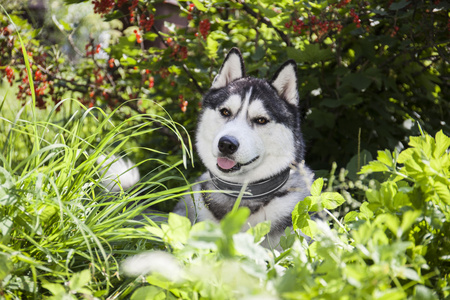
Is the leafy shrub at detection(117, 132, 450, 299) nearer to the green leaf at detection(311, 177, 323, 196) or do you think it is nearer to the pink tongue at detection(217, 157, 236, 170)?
the green leaf at detection(311, 177, 323, 196)

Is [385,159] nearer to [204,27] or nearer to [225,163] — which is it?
[225,163]

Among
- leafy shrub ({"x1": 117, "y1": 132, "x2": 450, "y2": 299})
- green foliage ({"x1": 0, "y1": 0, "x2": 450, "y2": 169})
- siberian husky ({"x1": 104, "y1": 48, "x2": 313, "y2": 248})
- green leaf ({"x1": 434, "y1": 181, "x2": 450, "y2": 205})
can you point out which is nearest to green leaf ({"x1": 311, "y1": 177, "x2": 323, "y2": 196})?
leafy shrub ({"x1": 117, "y1": 132, "x2": 450, "y2": 299})

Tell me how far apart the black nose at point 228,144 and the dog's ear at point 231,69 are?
1.59 ft

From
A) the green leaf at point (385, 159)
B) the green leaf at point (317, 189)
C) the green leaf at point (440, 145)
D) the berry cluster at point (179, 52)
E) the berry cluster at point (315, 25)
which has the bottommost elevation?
the green leaf at point (317, 189)

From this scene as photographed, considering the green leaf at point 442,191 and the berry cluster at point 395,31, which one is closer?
Result: the green leaf at point 442,191

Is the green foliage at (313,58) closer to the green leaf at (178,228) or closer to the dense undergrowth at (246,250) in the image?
the dense undergrowth at (246,250)

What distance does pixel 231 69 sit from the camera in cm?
204

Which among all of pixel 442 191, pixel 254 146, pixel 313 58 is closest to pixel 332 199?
pixel 442 191

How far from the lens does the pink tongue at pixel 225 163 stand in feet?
5.88

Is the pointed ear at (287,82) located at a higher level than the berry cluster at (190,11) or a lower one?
lower

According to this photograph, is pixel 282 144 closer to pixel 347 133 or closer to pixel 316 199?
pixel 316 199

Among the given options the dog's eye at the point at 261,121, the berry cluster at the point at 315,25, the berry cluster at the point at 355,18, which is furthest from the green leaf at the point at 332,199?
the berry cluster at the point at 355,18

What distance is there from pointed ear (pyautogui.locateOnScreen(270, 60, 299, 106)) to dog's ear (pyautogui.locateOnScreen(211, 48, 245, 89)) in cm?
19

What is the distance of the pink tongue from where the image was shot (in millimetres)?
1791
